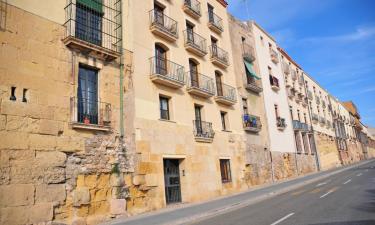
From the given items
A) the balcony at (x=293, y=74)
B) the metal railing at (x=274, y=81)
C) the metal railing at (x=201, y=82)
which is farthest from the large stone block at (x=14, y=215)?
the balcony at (x=293, y=74)

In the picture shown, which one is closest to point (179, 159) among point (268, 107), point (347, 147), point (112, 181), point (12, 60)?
point (112, 181)

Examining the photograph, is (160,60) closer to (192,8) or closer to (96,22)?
(96,22)

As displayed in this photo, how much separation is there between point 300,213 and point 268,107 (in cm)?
1908

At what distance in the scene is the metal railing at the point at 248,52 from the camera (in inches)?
995

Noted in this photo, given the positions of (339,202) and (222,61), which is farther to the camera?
(222,61)

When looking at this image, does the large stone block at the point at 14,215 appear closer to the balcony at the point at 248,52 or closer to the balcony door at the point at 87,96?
the balcony door at the point at 87,96

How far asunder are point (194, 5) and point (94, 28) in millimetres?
9348

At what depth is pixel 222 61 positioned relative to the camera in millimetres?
20766

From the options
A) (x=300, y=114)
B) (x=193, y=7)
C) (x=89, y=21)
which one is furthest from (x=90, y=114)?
(x=300, y=114)

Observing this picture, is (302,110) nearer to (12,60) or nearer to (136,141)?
(136,141)

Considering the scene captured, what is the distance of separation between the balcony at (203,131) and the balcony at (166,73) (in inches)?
106

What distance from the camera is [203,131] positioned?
57.9 feet

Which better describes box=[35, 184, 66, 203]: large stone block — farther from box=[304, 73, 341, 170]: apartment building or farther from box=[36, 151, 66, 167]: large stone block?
box=[304, 73, 341, 170]: apartment building

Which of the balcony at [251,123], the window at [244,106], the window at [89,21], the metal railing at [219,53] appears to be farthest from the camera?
the window at [244,106]
